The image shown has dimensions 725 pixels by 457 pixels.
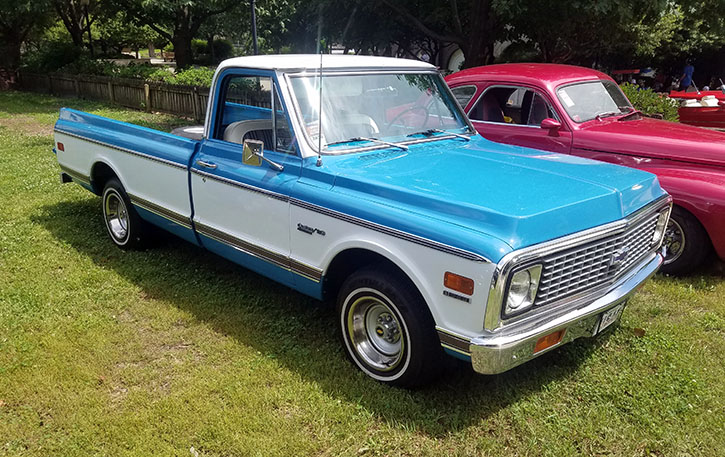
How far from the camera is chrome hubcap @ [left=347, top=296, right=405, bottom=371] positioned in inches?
136

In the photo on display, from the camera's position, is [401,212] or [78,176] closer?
[401,212]

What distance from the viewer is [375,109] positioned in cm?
413

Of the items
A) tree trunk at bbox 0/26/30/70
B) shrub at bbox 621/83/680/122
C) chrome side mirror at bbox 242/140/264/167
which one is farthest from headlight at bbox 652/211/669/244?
tree trunk at bbox 0/26/30/70

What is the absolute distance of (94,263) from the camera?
5.39m

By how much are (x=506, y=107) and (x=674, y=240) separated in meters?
2.35

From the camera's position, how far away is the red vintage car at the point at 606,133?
495cm

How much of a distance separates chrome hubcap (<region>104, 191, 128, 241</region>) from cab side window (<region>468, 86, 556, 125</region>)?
3947 mm

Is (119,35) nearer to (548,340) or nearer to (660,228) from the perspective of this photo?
(660,228)

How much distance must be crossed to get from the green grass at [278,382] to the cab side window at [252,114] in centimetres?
134

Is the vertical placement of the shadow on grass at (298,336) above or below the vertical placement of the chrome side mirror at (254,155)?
below

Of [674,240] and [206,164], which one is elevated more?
[206,164]

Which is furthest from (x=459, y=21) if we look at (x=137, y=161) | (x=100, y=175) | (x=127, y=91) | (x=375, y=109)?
(x=375, y=109)

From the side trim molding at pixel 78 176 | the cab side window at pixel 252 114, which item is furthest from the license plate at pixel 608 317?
the side trim molding at pixel 78 176

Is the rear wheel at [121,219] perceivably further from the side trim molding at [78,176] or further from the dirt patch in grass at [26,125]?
the dirt patch in grass at [26,125]
